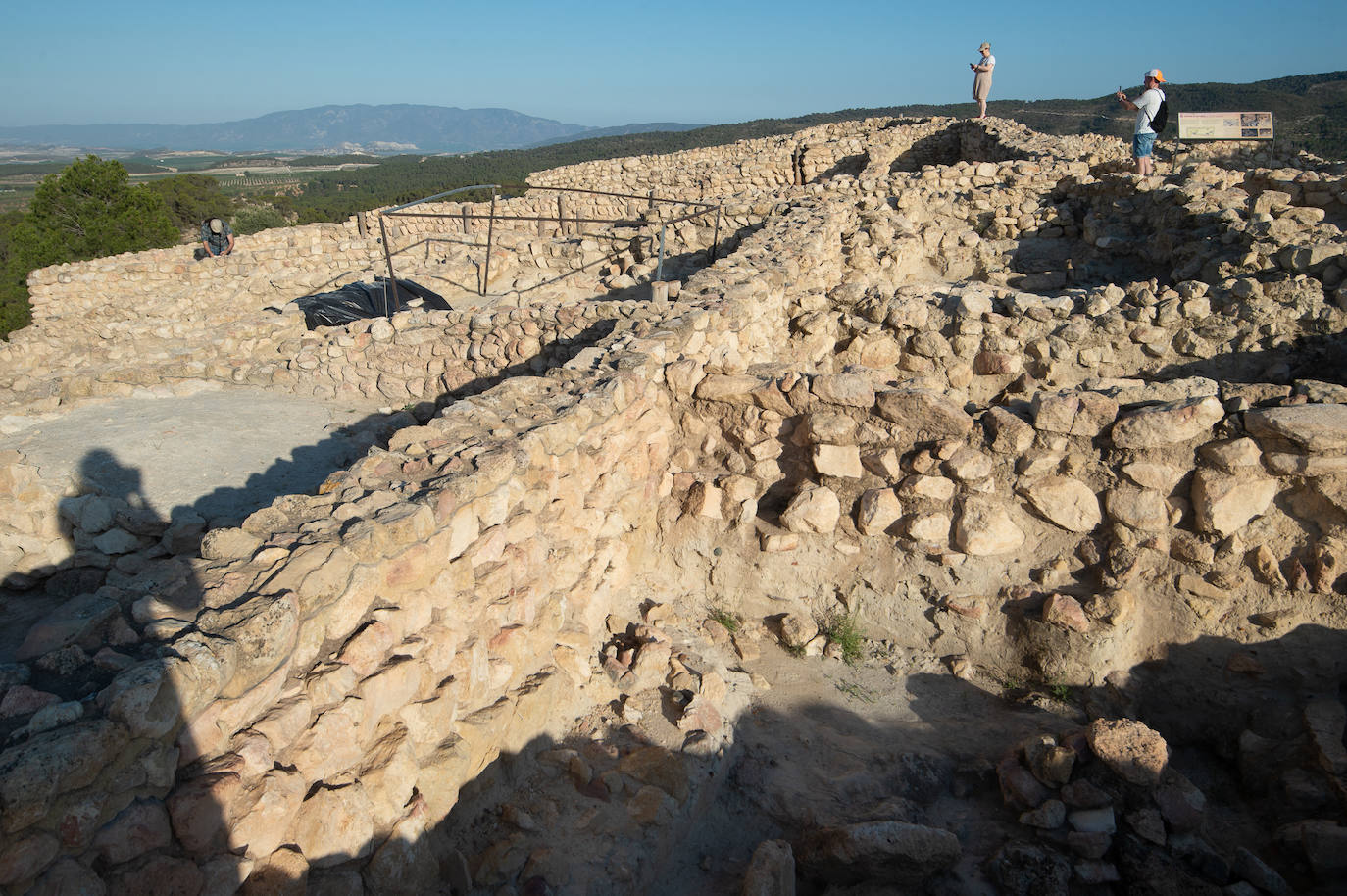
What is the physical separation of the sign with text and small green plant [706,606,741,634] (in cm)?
1096

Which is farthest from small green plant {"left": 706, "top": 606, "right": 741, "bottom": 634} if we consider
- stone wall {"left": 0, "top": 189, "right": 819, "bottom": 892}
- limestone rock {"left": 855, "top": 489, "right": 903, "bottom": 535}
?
limestone rock {"left": 855, "top": 489, "right": 903, "bottom": 535}

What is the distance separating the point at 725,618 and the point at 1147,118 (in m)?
9.48

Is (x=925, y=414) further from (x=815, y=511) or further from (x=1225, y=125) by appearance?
(x=1225, y=125)

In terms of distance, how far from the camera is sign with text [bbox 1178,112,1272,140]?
34.3ft

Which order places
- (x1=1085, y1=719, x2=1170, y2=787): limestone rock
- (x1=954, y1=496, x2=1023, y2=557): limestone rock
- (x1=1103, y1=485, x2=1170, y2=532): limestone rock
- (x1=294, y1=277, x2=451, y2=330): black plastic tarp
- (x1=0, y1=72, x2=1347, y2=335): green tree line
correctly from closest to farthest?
(x1=1085, y1=719, x2=1170, y2=787): limestone rock, (x1=1103, y1=485, x2=1170, y2=532): limestone rock, (x1=954, y1=496, x2=1023, y2=557): limestone rock, (x1=294, y1=277, x2=451, y2=330): black plastic tarp, (x1=0, y1=72, x2=1347, y2=335): green tree line

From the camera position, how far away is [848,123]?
2222 cm

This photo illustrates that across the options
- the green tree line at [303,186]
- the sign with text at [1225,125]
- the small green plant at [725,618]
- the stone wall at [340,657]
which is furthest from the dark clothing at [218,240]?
the sign with text at [1225,125]

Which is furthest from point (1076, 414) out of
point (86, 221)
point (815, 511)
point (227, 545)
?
point (86, 221)

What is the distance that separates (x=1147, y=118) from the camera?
9.40 meters

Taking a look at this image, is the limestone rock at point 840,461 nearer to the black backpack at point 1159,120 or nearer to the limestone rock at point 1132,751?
the limestone rock at point 1132,751

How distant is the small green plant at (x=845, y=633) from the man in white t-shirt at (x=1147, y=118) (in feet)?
27.8

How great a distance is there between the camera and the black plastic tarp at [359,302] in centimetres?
844

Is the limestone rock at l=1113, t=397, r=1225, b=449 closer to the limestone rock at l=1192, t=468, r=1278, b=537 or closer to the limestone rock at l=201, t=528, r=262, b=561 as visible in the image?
the limestone rock at l=1192, t=468, r=1278, b=537

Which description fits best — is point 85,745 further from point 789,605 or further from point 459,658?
point 789,605
